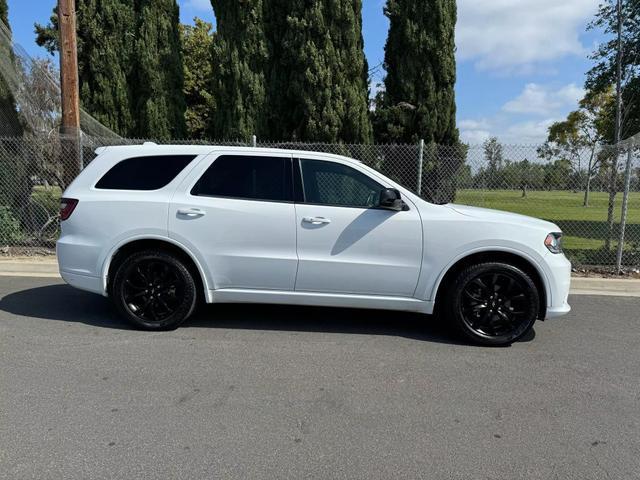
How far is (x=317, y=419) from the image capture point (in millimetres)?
3217

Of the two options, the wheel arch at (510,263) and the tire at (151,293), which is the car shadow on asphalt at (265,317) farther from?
the wheel arch at (510,263)

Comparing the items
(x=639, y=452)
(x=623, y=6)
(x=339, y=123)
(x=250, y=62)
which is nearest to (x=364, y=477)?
(x=639, y=452)

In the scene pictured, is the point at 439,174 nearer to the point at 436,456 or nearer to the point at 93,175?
the point at 93,175

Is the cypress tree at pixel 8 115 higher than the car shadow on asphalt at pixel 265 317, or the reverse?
the cypress tree at pixel 8 115

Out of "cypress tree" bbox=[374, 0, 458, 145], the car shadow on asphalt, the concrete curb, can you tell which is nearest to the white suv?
the car shadow on asphalt

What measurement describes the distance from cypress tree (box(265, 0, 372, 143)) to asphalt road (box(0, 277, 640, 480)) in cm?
594

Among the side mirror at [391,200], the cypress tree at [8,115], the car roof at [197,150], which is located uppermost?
the cypress tree at [8,115]

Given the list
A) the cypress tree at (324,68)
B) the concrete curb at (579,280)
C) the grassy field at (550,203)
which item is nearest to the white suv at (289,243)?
the concrete curb at (579,280)

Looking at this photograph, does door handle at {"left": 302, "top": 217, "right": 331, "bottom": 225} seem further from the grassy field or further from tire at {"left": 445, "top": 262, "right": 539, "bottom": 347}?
the grassy field

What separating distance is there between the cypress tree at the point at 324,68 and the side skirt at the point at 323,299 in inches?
239

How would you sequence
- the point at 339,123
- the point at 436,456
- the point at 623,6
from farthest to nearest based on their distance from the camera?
1. the point at 339,123
2. the point at 623,6
3. the point at 436,456

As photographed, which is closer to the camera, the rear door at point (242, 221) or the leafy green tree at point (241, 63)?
the rear door at point (242, 221)

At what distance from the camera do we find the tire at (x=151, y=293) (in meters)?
4.79

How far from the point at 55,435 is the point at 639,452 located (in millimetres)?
3524
